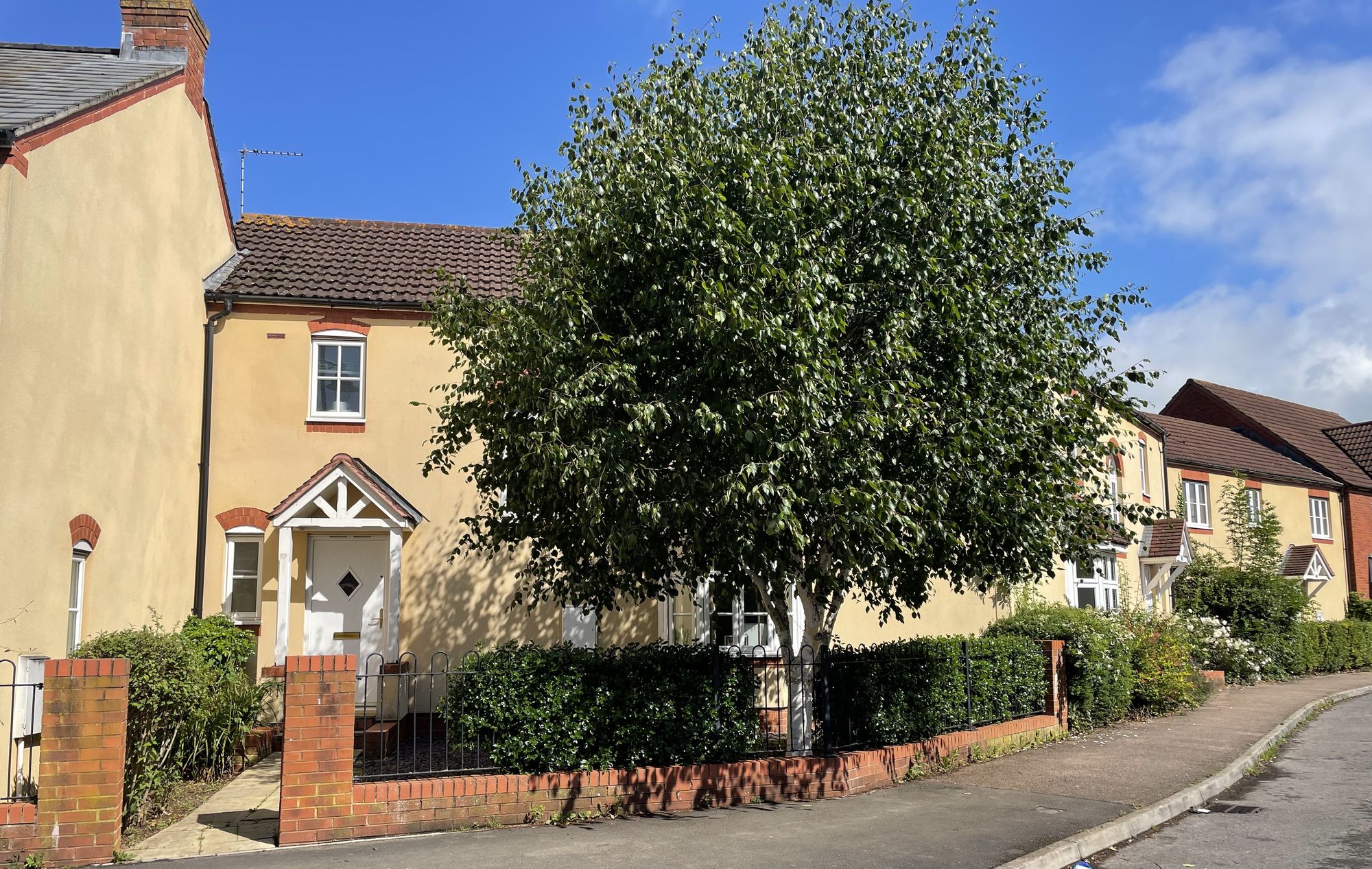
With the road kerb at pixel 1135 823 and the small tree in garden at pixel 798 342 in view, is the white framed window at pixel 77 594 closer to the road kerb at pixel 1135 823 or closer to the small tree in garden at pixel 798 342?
the small tree in garden at pixel 798 342

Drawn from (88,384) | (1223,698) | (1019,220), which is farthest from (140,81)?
(1223,698)

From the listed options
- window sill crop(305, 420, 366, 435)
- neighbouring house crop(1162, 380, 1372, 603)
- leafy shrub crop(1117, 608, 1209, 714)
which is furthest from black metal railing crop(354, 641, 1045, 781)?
neighbouring house crop(1162, 380, 1372, 603)

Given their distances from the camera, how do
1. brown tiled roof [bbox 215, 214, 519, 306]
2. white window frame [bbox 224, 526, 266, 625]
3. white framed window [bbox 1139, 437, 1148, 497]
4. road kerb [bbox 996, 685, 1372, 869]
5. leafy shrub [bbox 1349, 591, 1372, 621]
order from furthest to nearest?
leafy shrub [bbox 1349, 591, 1372, 621], white framed window [bbox 1139, 437, 1148, 497], brown tiled roof [bbox 215, 214, 519, 306], white window frame [bbox 224, 526, 266, 625], road kerb [bbox 996, 685, 1372, 869]

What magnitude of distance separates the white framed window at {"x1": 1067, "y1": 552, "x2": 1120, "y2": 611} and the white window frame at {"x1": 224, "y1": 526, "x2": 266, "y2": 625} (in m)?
15.7

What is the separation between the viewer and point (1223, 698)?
64.6 ft

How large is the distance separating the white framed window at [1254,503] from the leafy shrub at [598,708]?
2627cm

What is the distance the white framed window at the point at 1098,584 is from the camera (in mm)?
22344

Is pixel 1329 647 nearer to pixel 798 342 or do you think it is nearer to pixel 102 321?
pixel 798 342

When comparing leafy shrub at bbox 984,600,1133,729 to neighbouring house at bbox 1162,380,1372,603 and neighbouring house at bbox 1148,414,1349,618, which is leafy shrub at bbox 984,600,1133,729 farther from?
neighbouring house at bbox 1162,380,1372,603

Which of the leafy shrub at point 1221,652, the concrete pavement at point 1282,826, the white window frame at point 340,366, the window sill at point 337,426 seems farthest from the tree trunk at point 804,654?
the leafy shrub at point 1221,652

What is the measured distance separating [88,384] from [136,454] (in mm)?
1488

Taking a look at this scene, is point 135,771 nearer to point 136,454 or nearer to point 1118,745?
point 136,454

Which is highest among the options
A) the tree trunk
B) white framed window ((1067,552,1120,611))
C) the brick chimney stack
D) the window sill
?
the brick chimney stack

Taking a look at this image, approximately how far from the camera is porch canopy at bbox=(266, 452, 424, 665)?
1379 cm
